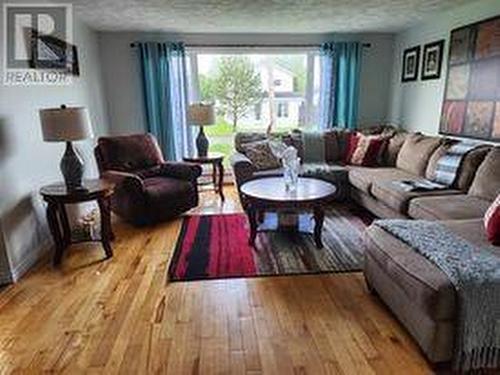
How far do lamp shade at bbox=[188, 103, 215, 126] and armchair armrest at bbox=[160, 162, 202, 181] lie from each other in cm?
64

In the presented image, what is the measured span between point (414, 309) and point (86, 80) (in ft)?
14.0

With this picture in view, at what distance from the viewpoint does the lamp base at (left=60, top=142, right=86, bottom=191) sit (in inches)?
120

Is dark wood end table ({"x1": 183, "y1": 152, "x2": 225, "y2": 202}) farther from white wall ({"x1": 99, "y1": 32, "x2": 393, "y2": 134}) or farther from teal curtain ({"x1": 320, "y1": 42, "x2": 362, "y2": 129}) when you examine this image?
teal curtain ({"x1": 320, "y1": 42, "x2": 362, "y2": 129})

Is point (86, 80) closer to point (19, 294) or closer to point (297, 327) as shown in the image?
point (19, 294)

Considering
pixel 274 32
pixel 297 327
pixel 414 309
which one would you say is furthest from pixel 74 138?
pixel 274 32

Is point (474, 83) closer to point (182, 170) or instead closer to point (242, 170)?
point (242, 170)

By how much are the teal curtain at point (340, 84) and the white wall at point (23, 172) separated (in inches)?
133

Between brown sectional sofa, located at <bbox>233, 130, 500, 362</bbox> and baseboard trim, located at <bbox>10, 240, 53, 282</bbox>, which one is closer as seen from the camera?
brown sectional sofa, located at <bbox>233, 130, 500, 362</bbox>

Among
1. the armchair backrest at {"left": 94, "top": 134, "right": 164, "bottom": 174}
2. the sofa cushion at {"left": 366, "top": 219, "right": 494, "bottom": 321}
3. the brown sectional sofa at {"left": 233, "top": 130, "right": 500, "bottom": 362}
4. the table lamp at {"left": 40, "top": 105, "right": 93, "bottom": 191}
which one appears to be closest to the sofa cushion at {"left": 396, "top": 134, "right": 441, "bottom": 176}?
the brown sectional sofa at {"left": 233, "top": 130, "right": 500, "bottom": 362}

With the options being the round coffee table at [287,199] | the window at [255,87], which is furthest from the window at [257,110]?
the round coffee table at [287,199]

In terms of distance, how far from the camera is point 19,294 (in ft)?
8.68

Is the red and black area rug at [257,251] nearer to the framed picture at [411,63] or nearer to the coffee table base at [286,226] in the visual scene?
the coffee table base at [286,226]

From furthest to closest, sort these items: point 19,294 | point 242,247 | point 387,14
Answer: point 387,14 → point 242,247 → point 19,294

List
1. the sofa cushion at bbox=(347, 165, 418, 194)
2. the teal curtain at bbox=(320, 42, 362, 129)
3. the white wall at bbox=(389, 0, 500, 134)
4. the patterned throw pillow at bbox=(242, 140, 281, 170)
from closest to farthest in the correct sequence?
the white wall at bbox=(389, 0, 500, 134), the sofa cushion at bbox=(347, 165, 418, 194), the patterned throw pillow at bbox=(242, 140, 281, 170), the teal curtain at bbox=(320, 42, 362, 129)
